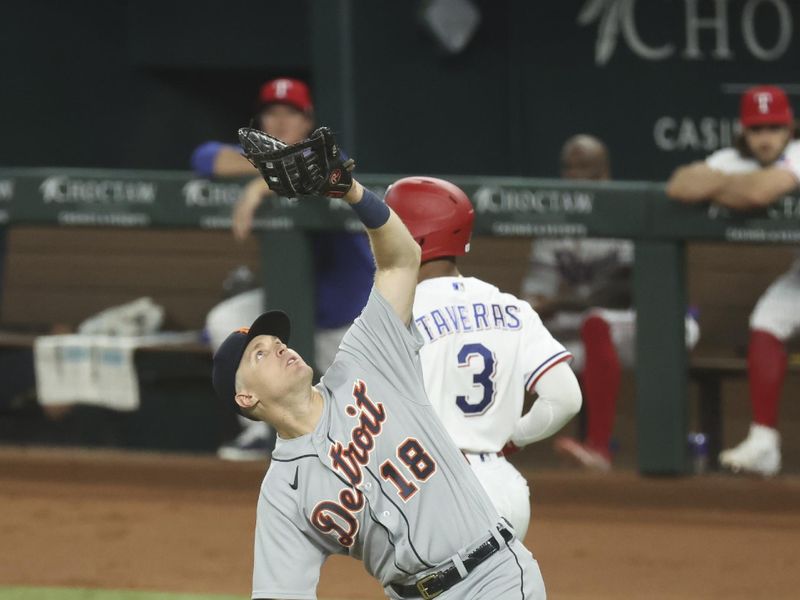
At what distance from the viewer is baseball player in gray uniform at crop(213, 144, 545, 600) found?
368cm

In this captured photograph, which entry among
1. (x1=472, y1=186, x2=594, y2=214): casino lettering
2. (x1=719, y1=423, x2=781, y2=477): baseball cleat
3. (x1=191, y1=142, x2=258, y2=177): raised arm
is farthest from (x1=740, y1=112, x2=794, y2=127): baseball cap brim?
(x1=191, y1=142, x2=258, y2=177): raised arm

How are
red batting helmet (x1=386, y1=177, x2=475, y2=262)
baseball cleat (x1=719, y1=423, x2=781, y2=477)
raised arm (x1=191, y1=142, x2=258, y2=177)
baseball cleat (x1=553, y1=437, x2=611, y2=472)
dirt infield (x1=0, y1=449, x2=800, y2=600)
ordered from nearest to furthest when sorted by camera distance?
1. red batting helmet (x1=386, y1=177, x2=475, y2=262)
2. dirt infield (x1=0, y1=449, x2=800, y2=600)
3. baseball cleat (x1=719, y1=423, x2=781, y2=477)
4. baseball cleat (x1=553, y1=437, x2=611, y2=472)
5. raised arm (x1=191, y1=142, x2=258, y2=177)

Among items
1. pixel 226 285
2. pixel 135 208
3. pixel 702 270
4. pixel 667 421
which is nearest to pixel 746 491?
pixel 667 421

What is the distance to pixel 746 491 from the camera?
23.2 feet

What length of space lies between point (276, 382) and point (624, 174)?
5.89 m

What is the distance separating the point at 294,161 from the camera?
350 cm

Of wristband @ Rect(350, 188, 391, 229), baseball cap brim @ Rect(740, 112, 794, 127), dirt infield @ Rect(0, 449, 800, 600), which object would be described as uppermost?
baseball cap brim @ Rect(740, 112, 794, 127)

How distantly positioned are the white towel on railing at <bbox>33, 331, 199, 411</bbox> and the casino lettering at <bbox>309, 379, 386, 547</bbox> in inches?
164

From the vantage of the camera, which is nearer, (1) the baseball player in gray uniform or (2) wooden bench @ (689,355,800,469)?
(1) the baseball player in gray uniform

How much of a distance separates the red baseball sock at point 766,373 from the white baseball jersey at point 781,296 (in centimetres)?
4

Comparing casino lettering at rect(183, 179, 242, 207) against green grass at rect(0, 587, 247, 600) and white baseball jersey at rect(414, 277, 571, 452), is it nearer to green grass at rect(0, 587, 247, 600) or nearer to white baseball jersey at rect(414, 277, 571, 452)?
green grass at rect(0, 587, 247, 600)

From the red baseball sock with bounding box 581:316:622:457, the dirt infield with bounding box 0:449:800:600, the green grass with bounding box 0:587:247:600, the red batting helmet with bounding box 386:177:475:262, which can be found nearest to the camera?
the red batting helmet with bounding box 386:177:475:262

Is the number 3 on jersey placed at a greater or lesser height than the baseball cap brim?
lesser

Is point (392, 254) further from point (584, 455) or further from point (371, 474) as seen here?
point (584, 455)
